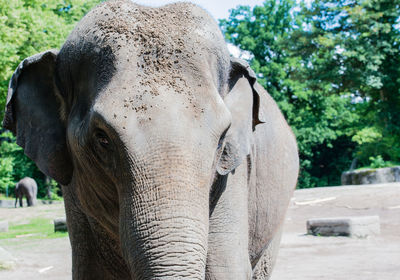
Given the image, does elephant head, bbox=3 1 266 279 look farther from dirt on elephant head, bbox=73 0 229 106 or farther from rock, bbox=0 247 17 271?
rock, bbox=0 247 17 271

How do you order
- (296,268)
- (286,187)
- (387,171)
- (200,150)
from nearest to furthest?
(200,150) → (286,187) → (296,268) → (387,171)

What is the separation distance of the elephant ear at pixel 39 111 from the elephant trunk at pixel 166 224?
912 mm

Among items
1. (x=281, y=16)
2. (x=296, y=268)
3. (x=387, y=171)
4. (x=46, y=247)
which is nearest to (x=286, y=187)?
(x=296, y=268)

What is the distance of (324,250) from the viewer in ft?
34.8

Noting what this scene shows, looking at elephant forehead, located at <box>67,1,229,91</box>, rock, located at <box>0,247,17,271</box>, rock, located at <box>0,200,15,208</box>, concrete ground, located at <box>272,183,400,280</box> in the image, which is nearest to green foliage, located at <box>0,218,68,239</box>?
rock, located at <box>0,247,17,271</box>

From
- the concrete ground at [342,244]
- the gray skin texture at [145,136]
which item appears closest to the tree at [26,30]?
the concrete ground at [342,244]

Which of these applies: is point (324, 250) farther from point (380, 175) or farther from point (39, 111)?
point (380, 175)

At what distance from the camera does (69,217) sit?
3678 millimetres

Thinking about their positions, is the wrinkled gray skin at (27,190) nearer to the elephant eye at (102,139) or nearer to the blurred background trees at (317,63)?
the blurred background trees at (317,63)

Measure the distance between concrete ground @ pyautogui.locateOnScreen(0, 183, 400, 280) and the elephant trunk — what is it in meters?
5.46

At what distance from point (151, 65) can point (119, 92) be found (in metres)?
0.20

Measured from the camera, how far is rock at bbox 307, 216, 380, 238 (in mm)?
11888

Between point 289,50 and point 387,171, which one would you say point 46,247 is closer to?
point 387,171

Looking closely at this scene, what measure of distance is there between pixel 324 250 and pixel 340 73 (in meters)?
19.7
